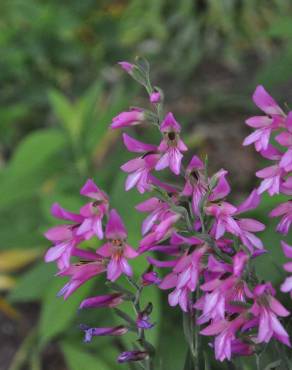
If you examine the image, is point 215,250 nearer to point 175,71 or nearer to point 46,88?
point 46,88

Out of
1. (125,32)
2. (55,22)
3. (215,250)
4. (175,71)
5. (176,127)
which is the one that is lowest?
(175,71)

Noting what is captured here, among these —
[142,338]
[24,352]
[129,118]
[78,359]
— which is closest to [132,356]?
[142,338]

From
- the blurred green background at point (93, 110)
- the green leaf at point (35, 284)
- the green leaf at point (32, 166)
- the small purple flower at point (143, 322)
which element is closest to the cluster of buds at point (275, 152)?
the small purple flower at point (143, 322)

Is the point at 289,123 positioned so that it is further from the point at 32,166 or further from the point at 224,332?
the point at 32,166

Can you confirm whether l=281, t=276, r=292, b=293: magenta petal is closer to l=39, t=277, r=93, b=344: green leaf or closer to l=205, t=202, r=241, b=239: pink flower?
l=205, t=202, r=241, b=239: pink flower

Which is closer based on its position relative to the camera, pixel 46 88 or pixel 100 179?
pixel 100 179

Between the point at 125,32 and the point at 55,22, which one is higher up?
the point at 55,22

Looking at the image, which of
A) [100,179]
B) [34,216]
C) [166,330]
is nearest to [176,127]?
[166,330]
